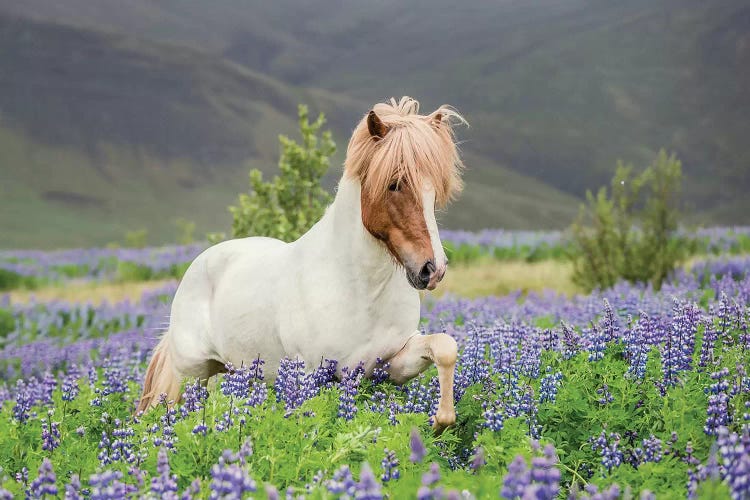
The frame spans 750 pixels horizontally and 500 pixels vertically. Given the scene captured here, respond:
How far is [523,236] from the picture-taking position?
23891 mm

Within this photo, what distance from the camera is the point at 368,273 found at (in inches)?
179

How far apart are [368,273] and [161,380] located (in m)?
2.23

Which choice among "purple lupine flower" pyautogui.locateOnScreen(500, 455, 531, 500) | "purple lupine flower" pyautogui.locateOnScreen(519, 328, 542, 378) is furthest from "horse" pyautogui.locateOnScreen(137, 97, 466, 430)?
"purple lupine flower" pyautogui.locateOnScreen(500, 455, 531, 500)

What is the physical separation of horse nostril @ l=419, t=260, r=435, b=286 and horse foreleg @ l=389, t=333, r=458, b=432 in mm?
447

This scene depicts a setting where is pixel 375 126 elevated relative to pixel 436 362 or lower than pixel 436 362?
elevated

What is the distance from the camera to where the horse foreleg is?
405 centimetres

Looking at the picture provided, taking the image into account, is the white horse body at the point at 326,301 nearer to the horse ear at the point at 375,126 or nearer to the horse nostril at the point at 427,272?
the horse ear at the point at 375,126

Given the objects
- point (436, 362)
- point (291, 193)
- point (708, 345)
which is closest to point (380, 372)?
point (436, 362)

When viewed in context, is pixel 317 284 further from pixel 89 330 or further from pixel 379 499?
pixel 89 330

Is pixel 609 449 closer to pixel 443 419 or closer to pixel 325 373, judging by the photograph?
pixel 443 419

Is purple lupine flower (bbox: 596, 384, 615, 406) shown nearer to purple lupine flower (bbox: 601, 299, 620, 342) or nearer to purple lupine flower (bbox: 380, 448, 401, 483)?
purple lupine flower (bbox: 601, 299, 620, 342)

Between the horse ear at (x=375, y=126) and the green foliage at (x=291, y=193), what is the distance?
780cm

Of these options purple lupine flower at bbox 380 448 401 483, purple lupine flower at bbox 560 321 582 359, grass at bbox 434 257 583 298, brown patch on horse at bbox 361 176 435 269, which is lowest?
grass at bbox 434 257 583 298

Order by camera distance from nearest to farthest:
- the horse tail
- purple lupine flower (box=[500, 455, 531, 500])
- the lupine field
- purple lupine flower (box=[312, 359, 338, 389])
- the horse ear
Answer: purple lupine flower (box=[500, 455, 531, 500]) → the lupine field → the horse ear → purple lupine flower (box=[312, 359, 338, 389]) → the horse tail
